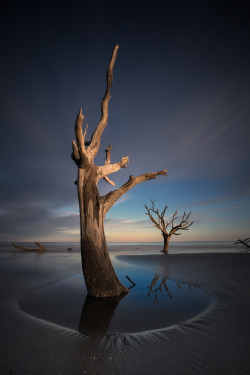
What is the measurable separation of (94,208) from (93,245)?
0.95m

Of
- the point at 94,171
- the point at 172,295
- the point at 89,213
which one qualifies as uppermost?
the point at 94,171

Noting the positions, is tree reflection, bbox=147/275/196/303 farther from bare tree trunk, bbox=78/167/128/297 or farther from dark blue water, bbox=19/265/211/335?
bare tree trunk, bbox=78/167/128/297

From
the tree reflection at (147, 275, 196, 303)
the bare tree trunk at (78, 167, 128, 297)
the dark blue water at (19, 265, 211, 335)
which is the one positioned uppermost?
the bare tree trunk at (78, 167, 128, 297)

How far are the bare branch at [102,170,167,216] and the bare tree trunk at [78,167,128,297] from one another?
0.82 ft

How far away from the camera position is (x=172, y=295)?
14.5 ft

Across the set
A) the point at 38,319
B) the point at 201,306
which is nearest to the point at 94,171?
the point at 38,319

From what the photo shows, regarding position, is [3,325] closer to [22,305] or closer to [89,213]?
[22,305]

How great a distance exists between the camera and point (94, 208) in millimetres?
4570

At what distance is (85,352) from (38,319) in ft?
4.80

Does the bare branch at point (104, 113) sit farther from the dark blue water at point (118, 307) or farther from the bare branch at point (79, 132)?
the dark blue water at point (118, 307)

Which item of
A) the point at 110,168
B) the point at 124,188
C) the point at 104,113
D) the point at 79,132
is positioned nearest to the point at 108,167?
the point at 110,168

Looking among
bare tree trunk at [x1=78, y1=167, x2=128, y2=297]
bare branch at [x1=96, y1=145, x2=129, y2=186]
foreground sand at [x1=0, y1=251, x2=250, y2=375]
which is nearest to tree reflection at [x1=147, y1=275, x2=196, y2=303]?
bare tree trunk at [x1=78, y1=167, x2=128, y2=297]

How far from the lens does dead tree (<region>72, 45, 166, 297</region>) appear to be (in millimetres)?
4301

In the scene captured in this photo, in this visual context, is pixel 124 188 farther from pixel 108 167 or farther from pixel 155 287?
pixel 155 287
